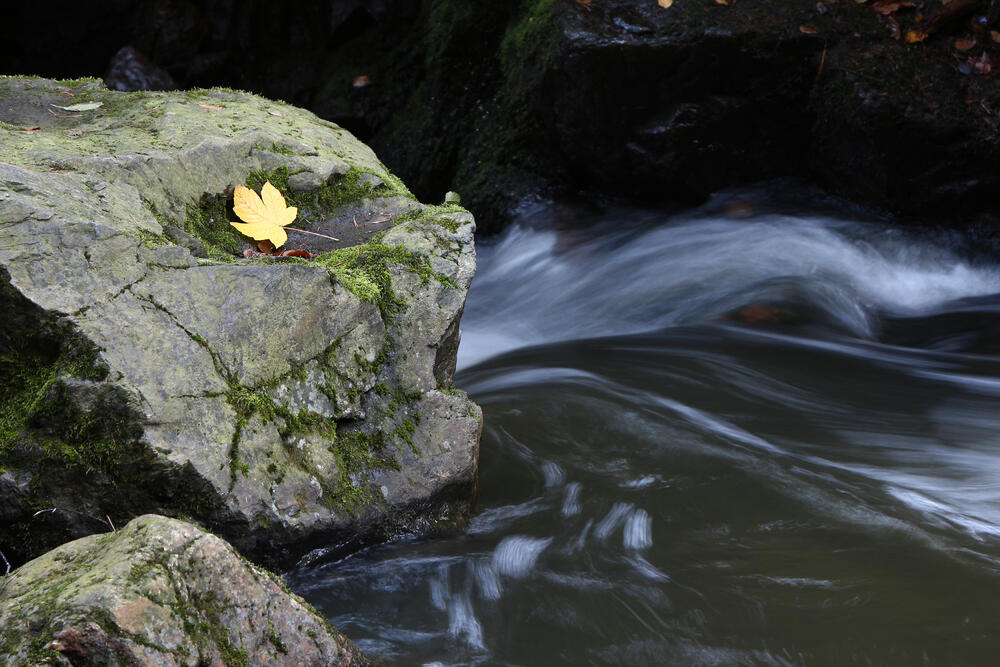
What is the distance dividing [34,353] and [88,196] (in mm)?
626

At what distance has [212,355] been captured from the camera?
7.89 feet

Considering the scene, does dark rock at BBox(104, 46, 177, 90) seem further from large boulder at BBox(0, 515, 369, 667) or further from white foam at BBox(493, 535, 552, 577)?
large boulder at BBox(0, 515, 369, 667)

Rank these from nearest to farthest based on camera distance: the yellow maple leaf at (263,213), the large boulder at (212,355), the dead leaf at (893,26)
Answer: the large boulder at (212,355), the yellow maple leaf at (263,213), the dead leaf at (893,26)

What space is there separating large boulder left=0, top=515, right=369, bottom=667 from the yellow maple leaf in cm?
152

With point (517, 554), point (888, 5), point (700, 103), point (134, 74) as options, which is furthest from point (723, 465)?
point (134, 74)

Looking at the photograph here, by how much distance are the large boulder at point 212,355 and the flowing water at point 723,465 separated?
29cm

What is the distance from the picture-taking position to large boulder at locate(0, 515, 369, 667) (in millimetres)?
1467

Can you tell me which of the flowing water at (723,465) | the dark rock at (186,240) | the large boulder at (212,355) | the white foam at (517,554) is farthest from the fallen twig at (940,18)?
the dark rock at (186,240)

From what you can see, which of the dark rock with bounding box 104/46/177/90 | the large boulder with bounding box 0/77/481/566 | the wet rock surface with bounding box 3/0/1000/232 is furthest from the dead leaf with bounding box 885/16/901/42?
the dark rock with bounding box 104/46/177/90

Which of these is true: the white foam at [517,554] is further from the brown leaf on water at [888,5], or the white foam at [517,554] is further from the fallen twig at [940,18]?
the brown leaf on water at [888,5]

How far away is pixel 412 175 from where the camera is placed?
7.56 m

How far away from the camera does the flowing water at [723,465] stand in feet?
7.59

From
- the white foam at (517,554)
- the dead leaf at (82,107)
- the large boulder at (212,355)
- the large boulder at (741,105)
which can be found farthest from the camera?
the large boulder at (741,105)

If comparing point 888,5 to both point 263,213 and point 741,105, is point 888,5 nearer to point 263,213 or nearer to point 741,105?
point 741,105
